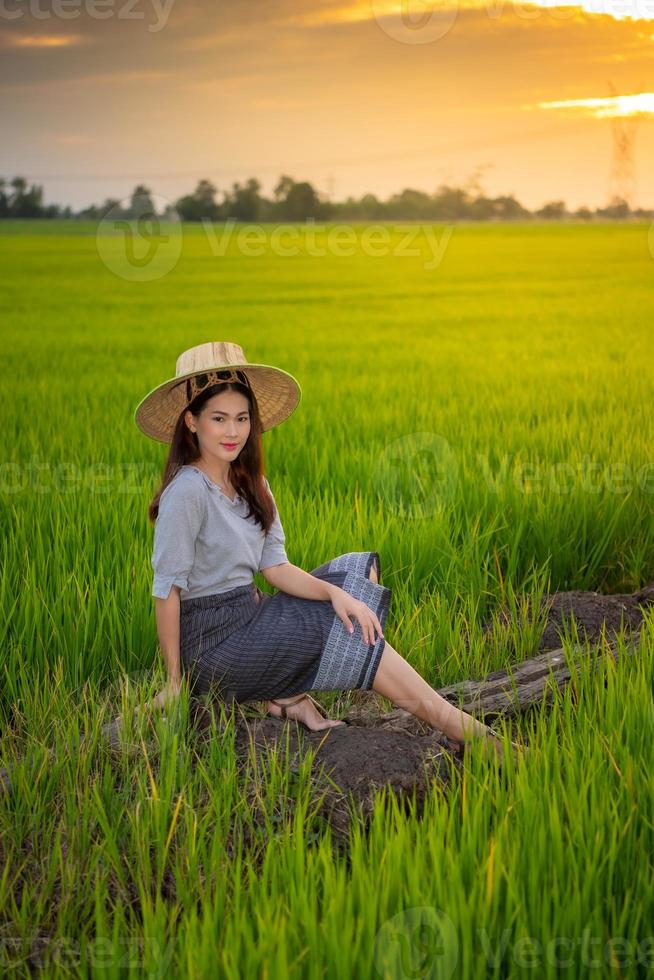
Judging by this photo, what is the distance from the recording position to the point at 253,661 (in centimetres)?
245

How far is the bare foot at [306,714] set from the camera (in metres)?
2.48

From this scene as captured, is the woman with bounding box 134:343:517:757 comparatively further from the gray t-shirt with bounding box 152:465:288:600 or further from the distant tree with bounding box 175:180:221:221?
the distant tree with bounding box 175:180:221:221

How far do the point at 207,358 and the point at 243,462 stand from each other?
0.28 m

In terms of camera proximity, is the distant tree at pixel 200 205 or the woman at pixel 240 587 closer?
the woman at pixel 240 587

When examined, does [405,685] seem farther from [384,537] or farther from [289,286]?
[289,286]

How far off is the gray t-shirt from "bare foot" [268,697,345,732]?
0.32m

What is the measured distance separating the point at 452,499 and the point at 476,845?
8.03 ft

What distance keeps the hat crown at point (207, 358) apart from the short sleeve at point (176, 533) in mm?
272

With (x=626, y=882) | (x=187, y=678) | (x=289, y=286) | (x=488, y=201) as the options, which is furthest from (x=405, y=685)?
(x=488, y=201)

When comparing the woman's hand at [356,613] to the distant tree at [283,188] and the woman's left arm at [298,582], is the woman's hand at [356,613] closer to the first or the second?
the woman's left arm at [298,582]

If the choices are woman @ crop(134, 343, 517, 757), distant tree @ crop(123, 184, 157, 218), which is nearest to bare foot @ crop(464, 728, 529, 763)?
woman @ crop(134, 343, 517, 757)

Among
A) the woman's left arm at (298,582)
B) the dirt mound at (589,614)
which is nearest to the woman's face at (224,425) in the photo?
the woman's left arm at (298,582)

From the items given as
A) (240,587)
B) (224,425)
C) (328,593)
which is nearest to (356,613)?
(328,593)

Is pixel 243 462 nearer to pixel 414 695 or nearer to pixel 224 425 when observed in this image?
pixel 224 425
